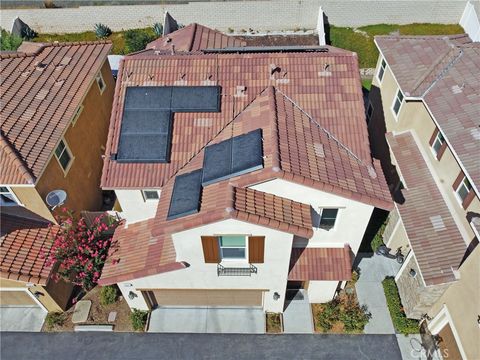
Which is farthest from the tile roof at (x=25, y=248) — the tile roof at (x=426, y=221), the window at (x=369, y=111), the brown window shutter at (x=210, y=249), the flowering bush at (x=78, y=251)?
the window at (x=369, y=111)

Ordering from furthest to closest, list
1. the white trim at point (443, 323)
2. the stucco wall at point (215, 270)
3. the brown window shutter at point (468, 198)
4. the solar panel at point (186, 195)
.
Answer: the brown window shutter at point (468, 198), the white trim at point (443, 323), the solar panel at point (186, 195), the stucco wall at point (215, 270)

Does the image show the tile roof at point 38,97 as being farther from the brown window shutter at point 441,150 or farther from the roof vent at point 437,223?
the brown window shutter at point 441,150

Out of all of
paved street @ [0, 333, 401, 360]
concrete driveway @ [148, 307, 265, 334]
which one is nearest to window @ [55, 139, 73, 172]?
paved street @ [0, 333, 401, 360]

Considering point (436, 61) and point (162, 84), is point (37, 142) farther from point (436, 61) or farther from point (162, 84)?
point (436, 61)

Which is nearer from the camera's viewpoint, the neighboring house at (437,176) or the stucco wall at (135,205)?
the neighboring house at (437,176)

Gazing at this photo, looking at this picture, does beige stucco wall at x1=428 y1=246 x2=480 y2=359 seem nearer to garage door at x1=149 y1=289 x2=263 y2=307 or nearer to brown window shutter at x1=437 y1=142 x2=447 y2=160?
brown window shutter at x1=437 y1=142 x2=447 y2=160

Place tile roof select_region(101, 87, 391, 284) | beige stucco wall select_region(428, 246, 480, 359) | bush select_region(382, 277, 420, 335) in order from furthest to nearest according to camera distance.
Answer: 1. bush select_region(382, 277, 420, 335)
2. beige stucco wall select_region(428, 246, 480, 359)
3. tile roof select_region(101, 87, 391, 284)

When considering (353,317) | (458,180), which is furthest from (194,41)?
(353,317)
